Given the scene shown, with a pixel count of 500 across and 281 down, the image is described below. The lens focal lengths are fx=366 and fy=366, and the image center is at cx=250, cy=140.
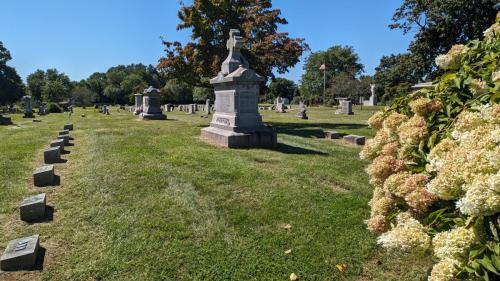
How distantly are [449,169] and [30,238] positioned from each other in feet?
15.8

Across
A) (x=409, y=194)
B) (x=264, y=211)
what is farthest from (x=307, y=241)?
(x=409, y=194)

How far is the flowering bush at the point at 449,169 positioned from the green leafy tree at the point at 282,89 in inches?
3229

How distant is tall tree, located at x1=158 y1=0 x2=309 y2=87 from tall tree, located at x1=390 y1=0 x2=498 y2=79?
11.5 m

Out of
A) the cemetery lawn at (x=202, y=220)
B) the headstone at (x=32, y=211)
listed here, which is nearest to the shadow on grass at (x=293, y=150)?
the cemetery lawn at (x=202, y=220)

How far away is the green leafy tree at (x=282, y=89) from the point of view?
86600 mm

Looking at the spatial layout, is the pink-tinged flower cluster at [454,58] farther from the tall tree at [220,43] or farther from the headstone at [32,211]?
the tall tree at [220,43]

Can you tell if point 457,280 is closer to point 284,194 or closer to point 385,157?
point 385,157

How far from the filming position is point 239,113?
1241 centimetres

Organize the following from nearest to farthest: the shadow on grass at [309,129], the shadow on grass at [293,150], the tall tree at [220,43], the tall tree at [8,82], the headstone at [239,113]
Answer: the shadow on grass at [293,150] < the headstone at [239,113] < the shadow on grass at [309,129] < the tall tree at [220,43] < the tall tree at [8,82]

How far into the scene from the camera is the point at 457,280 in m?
1.84

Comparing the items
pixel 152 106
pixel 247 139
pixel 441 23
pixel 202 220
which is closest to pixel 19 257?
pixel 202 220

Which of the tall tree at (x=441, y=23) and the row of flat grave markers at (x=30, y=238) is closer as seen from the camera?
the row of flat grave markers at (x=30, y=238)

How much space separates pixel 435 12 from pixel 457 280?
93.4 feet

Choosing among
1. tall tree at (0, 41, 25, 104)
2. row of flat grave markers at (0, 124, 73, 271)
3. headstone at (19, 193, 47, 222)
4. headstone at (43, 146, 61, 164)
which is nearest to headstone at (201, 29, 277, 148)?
headstone at (43, 146, 61, 164)
